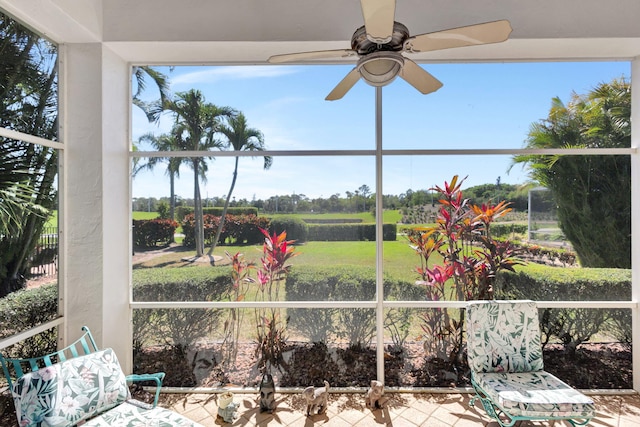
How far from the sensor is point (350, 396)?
2762 mm

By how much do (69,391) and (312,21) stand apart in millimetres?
3162

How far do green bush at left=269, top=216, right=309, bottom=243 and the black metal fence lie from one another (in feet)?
5.83

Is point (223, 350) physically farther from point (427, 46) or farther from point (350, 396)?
point (427, 46)

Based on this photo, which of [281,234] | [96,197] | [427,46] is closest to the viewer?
[427,46]

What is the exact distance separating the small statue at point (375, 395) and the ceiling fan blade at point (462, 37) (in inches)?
100

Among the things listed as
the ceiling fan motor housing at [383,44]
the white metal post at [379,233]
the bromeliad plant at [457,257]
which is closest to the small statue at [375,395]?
the white metal post at [379,233]

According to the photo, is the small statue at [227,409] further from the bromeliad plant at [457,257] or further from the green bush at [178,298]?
the bromeliad plant at [457,257]

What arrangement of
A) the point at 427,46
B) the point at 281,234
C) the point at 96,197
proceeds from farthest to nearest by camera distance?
1. the point at 281,234
2. the point at 96,197
3. the point at 427,46

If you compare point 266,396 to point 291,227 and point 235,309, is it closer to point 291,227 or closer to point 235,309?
point 235,309

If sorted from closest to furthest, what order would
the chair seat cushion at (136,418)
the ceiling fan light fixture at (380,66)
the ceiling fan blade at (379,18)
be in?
the ceiling fan blade at (379,18)
the ceiling fan light fixture at (380,66)
the chair seat cushion at (136,418)

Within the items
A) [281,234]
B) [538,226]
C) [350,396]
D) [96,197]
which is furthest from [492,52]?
[96,197]

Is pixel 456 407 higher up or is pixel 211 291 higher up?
pixel 211 291

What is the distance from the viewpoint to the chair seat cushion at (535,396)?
2039 mm

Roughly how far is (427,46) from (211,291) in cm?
270
